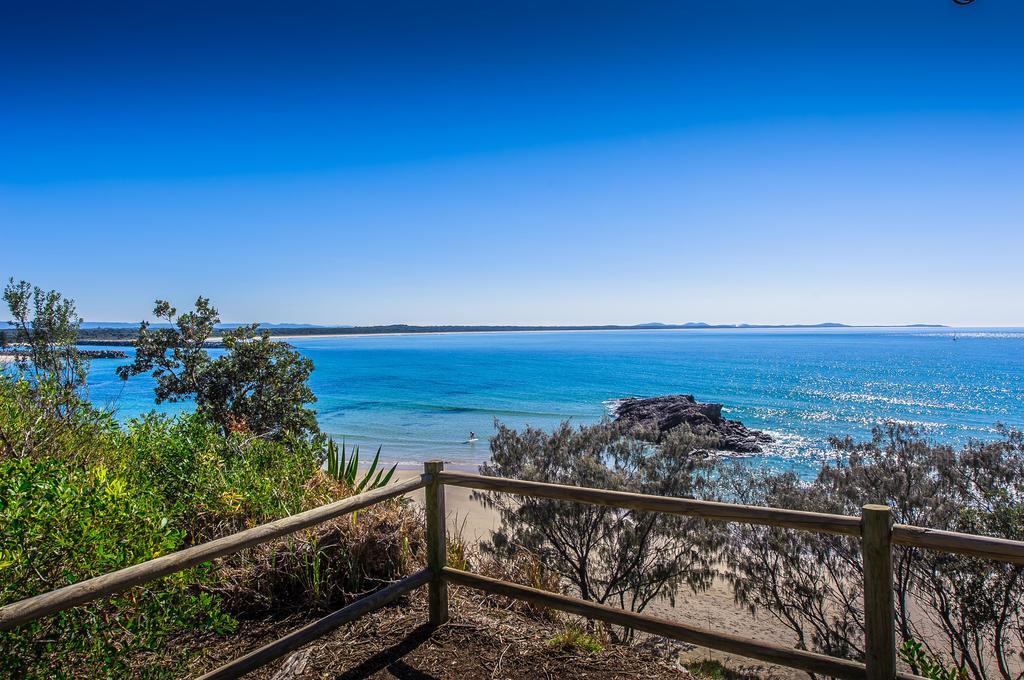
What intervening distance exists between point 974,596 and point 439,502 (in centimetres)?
592

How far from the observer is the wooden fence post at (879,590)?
284 cm

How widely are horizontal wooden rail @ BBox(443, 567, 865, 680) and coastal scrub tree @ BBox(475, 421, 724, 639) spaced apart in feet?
9.82

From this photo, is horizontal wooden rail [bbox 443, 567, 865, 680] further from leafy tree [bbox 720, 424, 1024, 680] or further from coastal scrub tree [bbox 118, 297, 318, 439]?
coastal scrub tree [bbox 118, 297, 318, 439]

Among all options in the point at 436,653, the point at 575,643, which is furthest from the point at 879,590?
the point at 436,653

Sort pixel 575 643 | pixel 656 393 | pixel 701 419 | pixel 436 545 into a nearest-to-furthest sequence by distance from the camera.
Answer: pixel 575 643
pixel 436 545
pixel 701 419
pixel 656 393

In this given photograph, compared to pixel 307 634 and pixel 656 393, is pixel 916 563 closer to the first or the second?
pixel 307 634

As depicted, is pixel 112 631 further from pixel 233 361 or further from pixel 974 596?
pixel 233 361

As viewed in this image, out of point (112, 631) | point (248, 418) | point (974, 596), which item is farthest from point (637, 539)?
point (248, 418)

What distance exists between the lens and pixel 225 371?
41.3 feet

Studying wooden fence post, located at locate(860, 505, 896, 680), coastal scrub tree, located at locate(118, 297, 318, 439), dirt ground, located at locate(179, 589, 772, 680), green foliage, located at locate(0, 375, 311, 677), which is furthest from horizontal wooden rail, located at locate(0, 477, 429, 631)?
coastal scrub tree, located at locate(118, 297, 318, 439)

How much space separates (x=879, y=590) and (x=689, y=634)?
106 cm

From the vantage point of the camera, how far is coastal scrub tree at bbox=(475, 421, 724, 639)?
7539mm

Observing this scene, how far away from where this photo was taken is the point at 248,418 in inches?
493

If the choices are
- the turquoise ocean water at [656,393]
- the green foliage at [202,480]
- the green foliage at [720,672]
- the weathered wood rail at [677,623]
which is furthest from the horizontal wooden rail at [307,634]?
the turquoise ocean water at [656,393]
